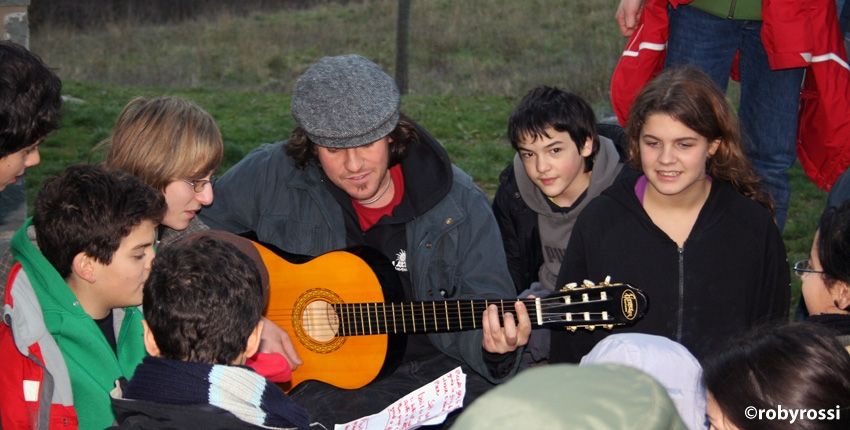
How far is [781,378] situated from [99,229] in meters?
1.98

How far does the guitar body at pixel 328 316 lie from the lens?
4.09 meters

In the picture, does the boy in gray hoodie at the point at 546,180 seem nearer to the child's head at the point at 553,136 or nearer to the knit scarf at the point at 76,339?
the child's head at the point at 553,136

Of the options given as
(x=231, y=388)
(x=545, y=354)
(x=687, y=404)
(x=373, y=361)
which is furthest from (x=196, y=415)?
(x=545, y=354)

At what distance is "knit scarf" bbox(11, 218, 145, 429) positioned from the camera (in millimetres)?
3252

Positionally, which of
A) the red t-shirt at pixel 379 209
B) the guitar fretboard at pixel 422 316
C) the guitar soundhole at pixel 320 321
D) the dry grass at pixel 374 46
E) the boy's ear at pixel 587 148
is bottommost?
the dry grass at pixel 374 46

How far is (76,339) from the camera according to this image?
3264 millimetres

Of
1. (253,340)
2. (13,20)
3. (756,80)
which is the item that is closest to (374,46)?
(13,20)

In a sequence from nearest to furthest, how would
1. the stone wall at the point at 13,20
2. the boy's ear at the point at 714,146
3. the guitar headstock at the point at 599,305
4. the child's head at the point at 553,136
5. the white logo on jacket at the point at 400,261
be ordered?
the guitar headstock at the point at 599,305, the boy's ear at the point at 714,146, the white logo on jacket at the point at 400,261, the child's head at the point at 553,136, the stone wall at the point at 13,20

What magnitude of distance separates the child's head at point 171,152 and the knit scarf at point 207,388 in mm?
1398

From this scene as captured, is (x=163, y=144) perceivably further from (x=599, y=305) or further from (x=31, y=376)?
(x=599, y=305)

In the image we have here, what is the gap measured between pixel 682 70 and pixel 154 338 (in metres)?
2.25

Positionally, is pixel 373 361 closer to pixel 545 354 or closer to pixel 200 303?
pixel 545 354

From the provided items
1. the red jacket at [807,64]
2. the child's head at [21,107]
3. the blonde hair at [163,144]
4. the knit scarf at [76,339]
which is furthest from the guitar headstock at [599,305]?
the child's head at [21,107]

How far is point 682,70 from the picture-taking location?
13.0 ft
